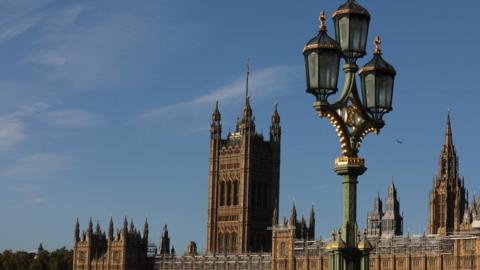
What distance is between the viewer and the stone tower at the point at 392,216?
452 ft

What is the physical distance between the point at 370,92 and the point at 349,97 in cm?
51

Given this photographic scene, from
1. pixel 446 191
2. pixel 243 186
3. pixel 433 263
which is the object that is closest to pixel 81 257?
pixel 243 186

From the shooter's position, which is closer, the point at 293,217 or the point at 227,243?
the point at 293,217

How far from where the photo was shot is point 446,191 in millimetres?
121125

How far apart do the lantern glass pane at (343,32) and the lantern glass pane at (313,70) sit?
749mm

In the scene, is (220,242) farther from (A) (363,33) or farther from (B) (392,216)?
(A) (363,33)

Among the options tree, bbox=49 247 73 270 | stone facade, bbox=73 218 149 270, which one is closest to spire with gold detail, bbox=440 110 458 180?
stone facade, bbox=73 218 149 270

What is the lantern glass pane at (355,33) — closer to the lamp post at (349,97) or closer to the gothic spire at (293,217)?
the lamp post at (349,97)

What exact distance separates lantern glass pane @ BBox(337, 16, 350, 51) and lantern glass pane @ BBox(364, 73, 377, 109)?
24.2 inches

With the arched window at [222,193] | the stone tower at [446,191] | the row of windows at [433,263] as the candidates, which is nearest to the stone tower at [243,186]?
the arched window at [222,193]

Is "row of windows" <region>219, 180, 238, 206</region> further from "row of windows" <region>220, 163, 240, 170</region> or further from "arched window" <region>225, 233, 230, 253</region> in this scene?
"arched window" <region>225, 233, 230, 253</region>

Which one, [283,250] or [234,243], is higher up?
[234,243]

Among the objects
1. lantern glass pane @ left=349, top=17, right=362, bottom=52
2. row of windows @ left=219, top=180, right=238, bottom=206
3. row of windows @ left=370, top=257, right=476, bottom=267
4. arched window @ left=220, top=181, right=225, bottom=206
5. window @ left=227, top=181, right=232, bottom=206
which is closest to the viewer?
lantern glass pane @ left=349, top=17, right=362, bottom=52

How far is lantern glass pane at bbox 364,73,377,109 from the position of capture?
15523 millimetres
